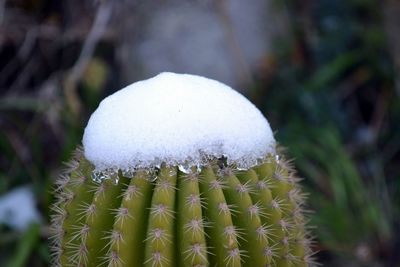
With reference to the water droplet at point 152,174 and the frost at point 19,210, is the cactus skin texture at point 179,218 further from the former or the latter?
the frost at point 19,210

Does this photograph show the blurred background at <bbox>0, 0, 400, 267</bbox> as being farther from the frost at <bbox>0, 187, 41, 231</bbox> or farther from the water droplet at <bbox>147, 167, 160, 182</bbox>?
the water droplet at <bbox>147, 167, 160, 182</bbox>

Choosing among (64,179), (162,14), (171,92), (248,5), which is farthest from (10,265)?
(248,5)

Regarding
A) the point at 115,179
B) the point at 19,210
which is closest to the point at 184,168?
the point at 115,179

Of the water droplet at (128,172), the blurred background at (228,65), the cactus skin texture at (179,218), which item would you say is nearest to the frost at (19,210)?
the blurred background at (228,65)

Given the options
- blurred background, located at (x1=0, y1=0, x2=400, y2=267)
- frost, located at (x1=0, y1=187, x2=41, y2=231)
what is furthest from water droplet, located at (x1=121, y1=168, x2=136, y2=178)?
blurred background, located at (x1=0, y1=0, x2=400, y2=267)

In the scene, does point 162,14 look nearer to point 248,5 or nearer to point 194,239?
point 248,5

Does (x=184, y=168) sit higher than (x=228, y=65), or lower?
higher

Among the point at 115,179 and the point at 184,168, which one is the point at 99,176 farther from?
the point at 184,168
